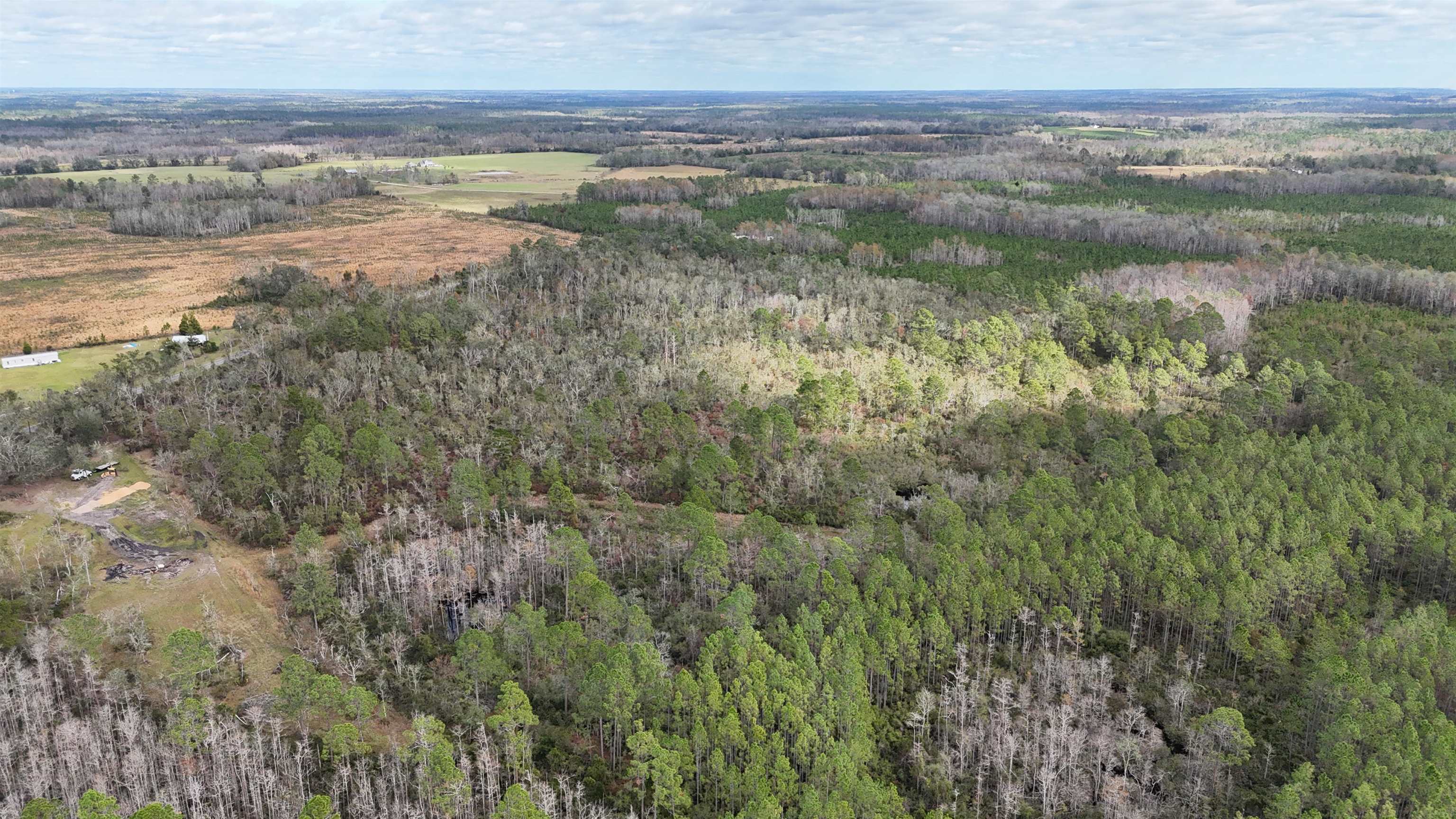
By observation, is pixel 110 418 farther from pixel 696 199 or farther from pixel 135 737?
pixel 696 199

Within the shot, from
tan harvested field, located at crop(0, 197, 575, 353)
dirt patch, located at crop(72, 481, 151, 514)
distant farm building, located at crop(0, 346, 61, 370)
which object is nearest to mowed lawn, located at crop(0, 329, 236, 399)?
distant farm building, located at crop(0, 346, 61, 370)

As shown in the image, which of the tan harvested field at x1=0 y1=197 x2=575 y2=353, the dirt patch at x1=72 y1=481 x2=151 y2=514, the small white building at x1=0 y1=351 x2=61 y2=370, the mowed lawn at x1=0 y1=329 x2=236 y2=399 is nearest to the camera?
the dirt patch at x1=72 y1=481 x2=151 y2=514

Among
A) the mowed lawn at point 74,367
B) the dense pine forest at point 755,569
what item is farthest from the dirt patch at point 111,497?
the mowed lawn at point 74,367

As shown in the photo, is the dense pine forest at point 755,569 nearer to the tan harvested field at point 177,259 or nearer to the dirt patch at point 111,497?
the dirt patch at point 111,497

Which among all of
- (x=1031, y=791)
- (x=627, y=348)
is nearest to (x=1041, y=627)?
(x=1031, y=791)

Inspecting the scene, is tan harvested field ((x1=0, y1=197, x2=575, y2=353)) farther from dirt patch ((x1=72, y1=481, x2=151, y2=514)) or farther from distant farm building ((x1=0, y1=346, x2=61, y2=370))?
dirt patch ((x1=72, y1=481, x2=151, y2=514))

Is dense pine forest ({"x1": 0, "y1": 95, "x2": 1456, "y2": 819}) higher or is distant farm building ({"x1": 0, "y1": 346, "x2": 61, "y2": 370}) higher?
distant farm building ({"x1": 0, "y1": 346, "x2": 61, "y2": 370})

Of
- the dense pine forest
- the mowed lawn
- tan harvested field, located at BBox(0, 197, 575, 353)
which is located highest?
tan harvested field, located at BBox(0, 197, 575, 353)
